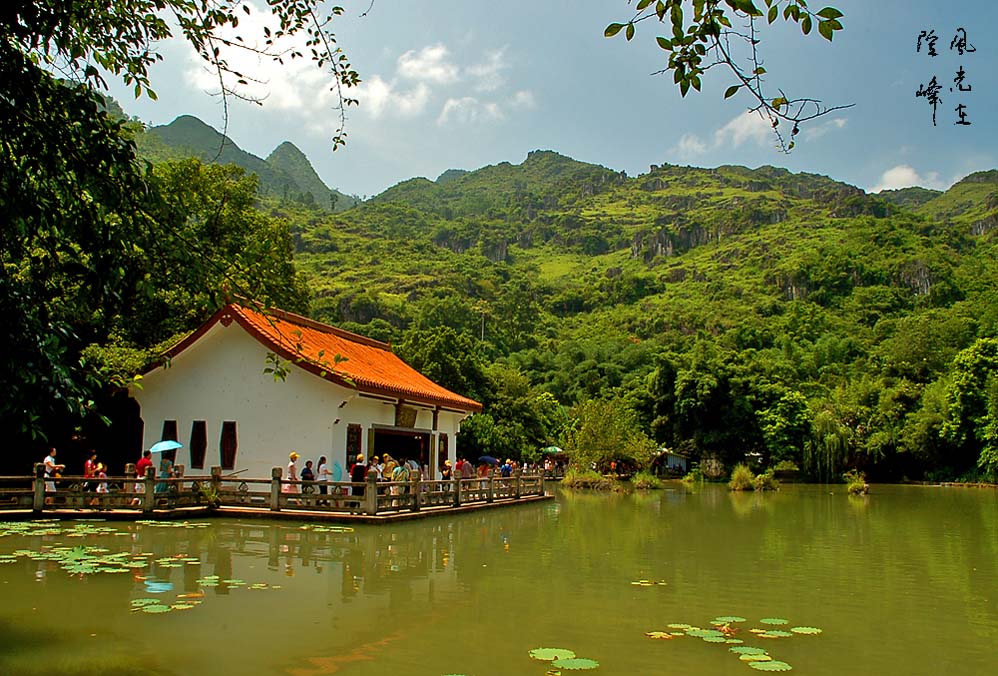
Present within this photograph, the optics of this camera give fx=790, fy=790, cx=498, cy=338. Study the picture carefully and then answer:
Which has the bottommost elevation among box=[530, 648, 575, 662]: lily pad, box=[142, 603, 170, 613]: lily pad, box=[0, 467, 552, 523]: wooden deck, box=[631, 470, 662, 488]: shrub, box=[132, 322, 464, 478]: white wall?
box=[631, 470, 662, 488]: shrub

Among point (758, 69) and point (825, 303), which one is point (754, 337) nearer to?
point (825, 303)

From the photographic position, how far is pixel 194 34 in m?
5.00

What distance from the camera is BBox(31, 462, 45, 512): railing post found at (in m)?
13.7

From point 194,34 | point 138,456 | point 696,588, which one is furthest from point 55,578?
point 138,456

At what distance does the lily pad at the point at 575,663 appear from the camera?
5.18m

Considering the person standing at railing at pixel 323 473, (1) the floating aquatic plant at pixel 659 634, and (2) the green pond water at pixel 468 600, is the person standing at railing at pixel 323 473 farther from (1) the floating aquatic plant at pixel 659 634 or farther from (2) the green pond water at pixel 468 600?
(1) the floating aquatic plant at pixel 659 634

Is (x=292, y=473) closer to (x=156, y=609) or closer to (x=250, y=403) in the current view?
(x=250, y=403)

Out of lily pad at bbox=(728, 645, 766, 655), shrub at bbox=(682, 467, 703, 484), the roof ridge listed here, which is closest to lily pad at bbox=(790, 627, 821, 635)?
lily pad at bbox=(728, 645, 766, 655)

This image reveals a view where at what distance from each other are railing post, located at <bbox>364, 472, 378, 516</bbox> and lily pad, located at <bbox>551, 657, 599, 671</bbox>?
30.2 feet

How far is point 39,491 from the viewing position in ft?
45.0

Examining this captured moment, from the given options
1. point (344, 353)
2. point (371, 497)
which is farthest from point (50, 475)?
point (344, 353)

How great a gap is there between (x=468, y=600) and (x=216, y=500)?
9193 mm

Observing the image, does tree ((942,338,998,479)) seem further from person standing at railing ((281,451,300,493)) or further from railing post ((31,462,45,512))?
railing post ((31,462,45,512))

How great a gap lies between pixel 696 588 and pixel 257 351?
39.4 ft
